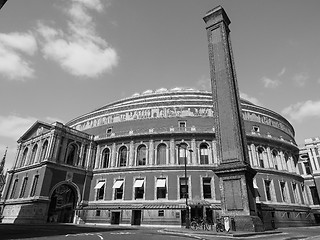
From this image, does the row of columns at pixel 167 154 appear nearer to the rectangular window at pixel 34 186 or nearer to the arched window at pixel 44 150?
the arched window at pixel 44 150

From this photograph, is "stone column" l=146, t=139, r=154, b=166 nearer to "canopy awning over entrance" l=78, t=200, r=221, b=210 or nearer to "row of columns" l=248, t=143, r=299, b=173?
"canopy awning over entrance" l=78, t=200, r=221, b=210

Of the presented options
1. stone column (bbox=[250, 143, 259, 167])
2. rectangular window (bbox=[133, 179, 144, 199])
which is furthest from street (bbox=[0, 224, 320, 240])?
stone column (bbox=[250, 143, 259, 167])

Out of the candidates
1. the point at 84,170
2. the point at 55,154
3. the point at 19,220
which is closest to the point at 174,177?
the point at 84,170

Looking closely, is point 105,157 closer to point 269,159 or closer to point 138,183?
point 138,183

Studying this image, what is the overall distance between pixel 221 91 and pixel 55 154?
22.6 m

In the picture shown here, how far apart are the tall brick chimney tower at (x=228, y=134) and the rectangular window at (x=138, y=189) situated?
15774 millimetres

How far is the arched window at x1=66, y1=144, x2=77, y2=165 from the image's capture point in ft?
109

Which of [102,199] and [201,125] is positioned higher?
[201,125]

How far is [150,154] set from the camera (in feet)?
110

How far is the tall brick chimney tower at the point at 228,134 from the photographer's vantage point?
622 inches

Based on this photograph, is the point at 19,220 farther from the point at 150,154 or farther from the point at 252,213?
the point at 252,213

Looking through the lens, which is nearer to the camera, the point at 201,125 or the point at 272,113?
the point at 201,125

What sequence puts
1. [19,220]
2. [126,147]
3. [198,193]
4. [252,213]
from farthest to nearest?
[126,147], [198,193], [19,220], [252,213]

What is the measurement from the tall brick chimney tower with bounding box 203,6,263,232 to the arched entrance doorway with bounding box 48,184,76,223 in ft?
84.9
